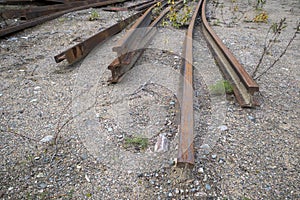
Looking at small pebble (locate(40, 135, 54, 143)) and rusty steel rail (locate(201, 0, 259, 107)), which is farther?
rusty steel rail (locate(201, 0, 259, 107))

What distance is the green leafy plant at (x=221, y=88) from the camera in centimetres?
273

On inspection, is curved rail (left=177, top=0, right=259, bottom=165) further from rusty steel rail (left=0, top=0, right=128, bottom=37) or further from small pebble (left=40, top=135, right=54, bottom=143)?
rusty steel rail (left=0, top=0, right=128, bottom=37)

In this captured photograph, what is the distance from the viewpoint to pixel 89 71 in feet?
10.8

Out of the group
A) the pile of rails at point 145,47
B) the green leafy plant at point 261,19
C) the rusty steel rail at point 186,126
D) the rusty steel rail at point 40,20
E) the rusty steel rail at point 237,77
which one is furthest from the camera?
the green leafy plant at point 261,19

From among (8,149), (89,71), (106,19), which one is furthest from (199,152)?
(106,19)

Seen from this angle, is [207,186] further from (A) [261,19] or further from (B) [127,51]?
(A) [261,19]

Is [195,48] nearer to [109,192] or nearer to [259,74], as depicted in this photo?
[259,74]

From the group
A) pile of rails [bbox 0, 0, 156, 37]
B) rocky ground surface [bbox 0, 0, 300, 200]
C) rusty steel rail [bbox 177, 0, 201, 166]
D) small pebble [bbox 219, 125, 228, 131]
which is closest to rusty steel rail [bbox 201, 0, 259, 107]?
rocky ground surface [bbox 0, 0, 300, 200]

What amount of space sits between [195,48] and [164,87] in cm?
148

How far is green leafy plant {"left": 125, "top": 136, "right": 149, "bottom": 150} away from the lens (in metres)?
2.06

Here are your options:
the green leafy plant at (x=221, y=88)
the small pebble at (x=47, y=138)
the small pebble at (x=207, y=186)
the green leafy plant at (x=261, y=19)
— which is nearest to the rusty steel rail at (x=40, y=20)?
the small pebble at (x=47, y=138)

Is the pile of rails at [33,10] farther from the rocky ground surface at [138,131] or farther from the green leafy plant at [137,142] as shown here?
the green leafy plant at [137,142]

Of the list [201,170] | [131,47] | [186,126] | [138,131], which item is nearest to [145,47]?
[131,47]

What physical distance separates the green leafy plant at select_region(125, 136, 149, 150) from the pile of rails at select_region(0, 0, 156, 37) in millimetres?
3864
